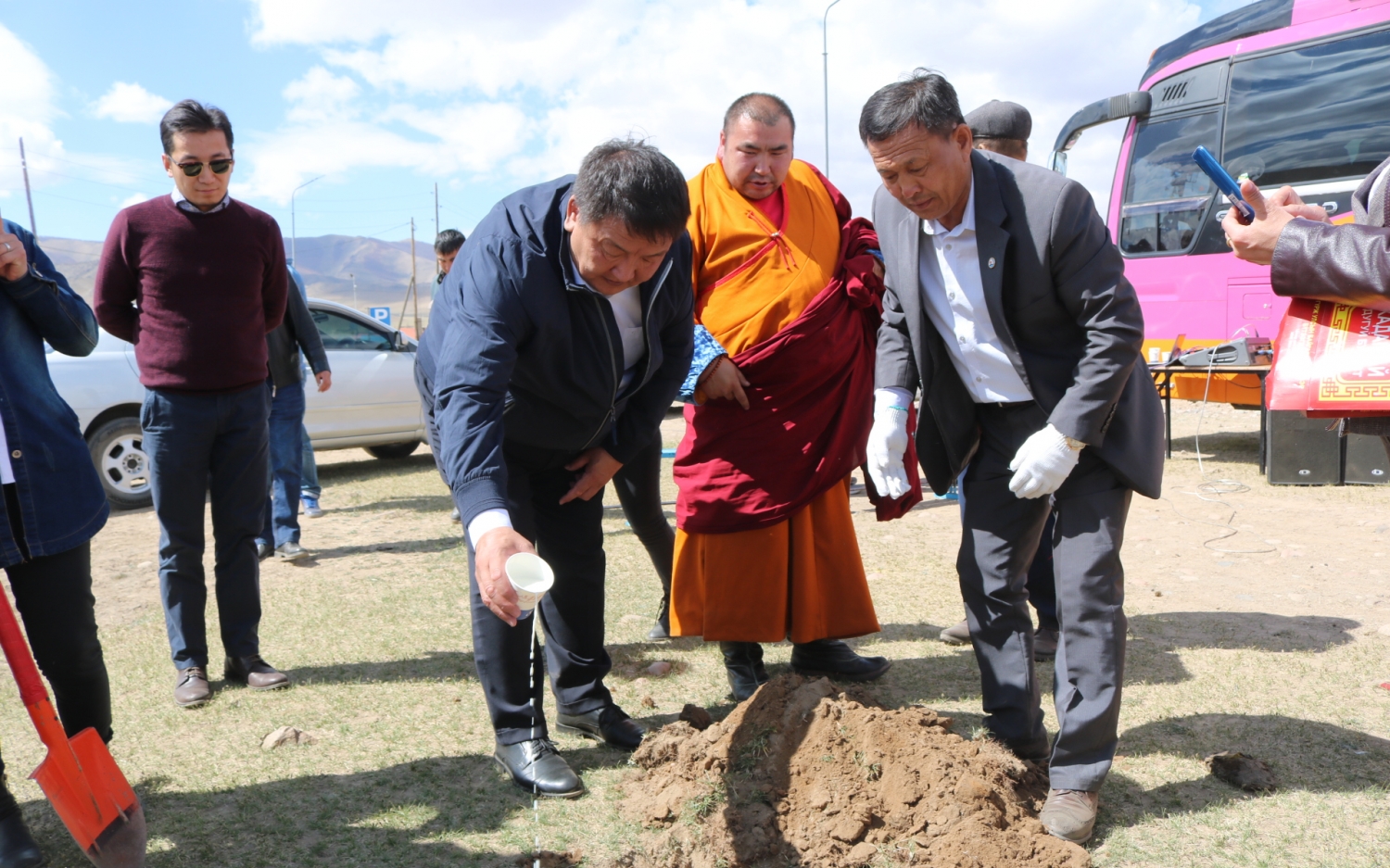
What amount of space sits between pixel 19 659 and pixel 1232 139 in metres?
8.71

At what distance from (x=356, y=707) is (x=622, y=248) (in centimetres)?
199

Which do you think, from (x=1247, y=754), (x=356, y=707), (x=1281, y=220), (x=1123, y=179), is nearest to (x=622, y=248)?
(x=1281, y=220)

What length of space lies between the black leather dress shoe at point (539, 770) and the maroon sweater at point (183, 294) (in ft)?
5.44

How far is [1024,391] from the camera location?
8.23 feet

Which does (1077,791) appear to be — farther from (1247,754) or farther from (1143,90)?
(1143,90)

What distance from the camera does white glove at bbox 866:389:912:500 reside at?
269 centimetres

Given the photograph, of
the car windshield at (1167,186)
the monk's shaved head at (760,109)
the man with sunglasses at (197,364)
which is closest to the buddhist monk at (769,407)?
the monk's shaved head at (760,109)

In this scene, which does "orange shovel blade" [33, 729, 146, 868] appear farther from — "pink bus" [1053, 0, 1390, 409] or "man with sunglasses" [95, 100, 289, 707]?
"pink bus" [1053, 0, 1390, 409]

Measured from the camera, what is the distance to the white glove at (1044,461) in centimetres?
227

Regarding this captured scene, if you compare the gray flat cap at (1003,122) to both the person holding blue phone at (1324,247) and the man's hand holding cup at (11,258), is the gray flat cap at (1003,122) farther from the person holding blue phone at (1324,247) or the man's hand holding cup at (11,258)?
the man's hand holding cup at (11,258)

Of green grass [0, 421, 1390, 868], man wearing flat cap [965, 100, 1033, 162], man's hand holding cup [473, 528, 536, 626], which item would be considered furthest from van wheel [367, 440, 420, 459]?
man's hand holding cup [473, 528, 536, 626]

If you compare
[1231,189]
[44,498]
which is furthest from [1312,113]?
[44,498]

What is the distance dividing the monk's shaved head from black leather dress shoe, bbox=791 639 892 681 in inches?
70.0

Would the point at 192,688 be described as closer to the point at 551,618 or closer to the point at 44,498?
the point at 44,498
